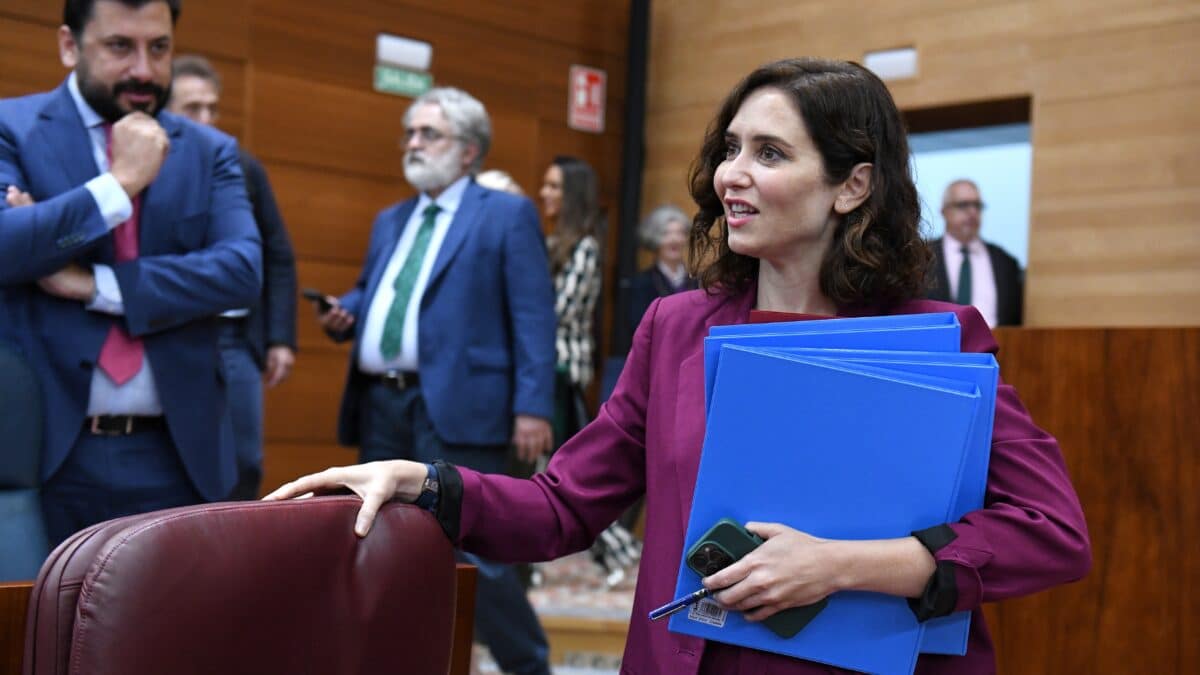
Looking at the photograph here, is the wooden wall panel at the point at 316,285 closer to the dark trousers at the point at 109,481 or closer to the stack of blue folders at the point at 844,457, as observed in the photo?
the dark trousers at the point at 109,481

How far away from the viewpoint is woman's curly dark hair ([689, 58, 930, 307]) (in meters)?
1.66

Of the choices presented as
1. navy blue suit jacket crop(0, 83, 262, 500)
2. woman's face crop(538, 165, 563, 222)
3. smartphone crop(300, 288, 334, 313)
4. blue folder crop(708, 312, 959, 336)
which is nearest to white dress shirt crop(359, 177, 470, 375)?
smartphone crop(300, 288, 334, 313)

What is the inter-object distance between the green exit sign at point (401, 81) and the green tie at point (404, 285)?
2.66m

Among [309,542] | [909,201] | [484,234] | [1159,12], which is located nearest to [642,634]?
[309,542]

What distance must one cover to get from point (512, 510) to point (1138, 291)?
175 inches

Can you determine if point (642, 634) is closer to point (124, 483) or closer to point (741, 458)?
point (741, 458)

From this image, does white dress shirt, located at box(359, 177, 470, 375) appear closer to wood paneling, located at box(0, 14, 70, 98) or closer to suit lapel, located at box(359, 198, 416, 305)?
suit lapel, located at box(359, 198, 416, 305)

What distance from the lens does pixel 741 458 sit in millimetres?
1445

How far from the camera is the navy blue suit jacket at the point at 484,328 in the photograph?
3449 mm

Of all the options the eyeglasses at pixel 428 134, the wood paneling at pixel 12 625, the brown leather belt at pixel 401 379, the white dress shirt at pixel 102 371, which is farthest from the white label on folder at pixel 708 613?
the eyeglasses at pixel 428 134

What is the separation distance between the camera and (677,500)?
63.1 inches

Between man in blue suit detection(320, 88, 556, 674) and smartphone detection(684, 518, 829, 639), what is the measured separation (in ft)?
6.67

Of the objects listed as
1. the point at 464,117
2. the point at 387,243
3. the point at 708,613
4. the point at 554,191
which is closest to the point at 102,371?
the point at 708,613

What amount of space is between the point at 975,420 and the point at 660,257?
4.65 meters
